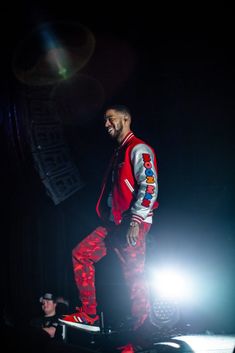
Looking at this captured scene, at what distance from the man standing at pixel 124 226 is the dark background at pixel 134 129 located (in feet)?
3.22

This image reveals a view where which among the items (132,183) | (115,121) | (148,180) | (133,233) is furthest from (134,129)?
(133,233)

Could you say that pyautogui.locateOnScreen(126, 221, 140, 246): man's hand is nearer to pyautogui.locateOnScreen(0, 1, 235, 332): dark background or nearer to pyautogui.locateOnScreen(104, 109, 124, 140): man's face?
pyautogui.locateOnScreen(104, 109, 124, 140): man's face

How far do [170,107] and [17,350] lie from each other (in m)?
3.33

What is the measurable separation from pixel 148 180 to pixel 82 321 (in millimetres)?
1408

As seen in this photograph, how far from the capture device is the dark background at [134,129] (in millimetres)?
4473

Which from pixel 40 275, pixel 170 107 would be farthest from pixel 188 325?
pixel 170 107

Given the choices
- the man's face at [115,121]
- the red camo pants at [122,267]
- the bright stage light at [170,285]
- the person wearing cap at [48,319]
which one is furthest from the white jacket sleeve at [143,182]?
the person wearing cap at [48,319]

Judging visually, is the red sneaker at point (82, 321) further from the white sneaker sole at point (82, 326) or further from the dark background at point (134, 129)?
the dark background at point (134, 129)

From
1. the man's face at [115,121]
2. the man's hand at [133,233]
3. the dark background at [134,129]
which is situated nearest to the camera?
the man's hand at [133,233]

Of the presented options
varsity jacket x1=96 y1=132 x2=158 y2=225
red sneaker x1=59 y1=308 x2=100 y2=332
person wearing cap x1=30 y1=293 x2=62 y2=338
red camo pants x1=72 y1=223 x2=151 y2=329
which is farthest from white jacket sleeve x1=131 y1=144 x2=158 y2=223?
person wearing cap x1=30 y1=293 x2=62 y2=338

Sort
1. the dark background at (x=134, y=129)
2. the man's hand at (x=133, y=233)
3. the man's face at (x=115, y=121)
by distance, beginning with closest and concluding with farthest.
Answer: the man's hand at (x=133, y=233) < the man's face at (x=115, y=121) < the dark background at (x=134, y=129)

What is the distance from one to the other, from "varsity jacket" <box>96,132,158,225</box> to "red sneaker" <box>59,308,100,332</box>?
902 millimetres

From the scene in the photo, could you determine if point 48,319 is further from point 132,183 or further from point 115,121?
point 115,121

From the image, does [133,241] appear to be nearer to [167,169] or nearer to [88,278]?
[88,278]
